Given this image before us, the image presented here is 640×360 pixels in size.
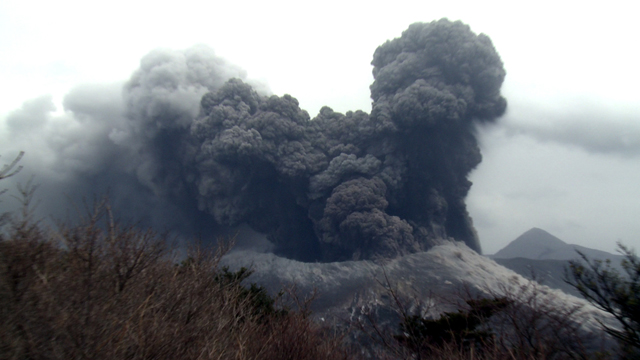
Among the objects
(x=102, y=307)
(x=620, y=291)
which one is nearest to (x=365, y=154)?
(x=620, y=291)

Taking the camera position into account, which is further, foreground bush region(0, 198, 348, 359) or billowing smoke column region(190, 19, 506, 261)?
billowing smoke column region(190, 19, 506, 261)

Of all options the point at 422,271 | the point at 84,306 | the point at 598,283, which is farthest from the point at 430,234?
the point at 84,306

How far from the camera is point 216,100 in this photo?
34125 millimetres

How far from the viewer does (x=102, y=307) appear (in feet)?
13.3

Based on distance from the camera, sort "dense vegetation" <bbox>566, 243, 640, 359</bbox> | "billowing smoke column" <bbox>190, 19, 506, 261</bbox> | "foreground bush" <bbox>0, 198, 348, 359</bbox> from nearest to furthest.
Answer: "foreground bush" <bbox>0, 198, 348, 359</bbox>
"dense vegetation" <bbox>566, 243, 640, 359</bbox>
"billowing smoke column" <bbox>190, 19, 506, 261</bbox>

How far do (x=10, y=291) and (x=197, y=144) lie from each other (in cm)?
3260

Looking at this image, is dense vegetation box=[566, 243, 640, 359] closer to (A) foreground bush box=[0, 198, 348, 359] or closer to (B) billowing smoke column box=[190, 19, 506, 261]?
(A) foreground bush box=[0, 198, 348, 359]

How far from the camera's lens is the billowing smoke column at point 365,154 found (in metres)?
33.2

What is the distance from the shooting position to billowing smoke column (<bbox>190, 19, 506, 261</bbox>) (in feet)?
109

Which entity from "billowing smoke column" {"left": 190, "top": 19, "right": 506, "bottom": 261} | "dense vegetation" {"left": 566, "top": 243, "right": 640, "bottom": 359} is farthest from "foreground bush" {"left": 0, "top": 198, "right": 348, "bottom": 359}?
"billowing smoke column" {"left": 190, "top": 19, "right": 506, "bottom": 261}

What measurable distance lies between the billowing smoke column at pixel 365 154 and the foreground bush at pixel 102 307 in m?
26.4

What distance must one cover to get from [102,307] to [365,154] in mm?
34165

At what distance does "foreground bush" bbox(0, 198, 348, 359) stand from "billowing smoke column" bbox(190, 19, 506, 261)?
26.4 metres

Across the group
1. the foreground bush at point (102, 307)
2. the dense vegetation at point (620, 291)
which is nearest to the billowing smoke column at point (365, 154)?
the dense vegetation at point (620, 291)
